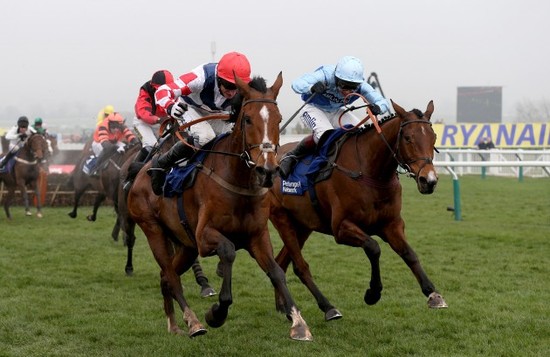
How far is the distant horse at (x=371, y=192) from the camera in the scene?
5977 millimetres

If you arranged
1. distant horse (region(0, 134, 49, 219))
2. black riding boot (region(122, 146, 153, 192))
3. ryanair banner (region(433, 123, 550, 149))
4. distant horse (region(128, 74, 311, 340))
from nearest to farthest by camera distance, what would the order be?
distant horse (region(128, 74, 311, 340))
black riding boot (region(122, 146, 153, 192))
distant horse (region(0, 134, 49, 219))
ryanair banner (region(433, 123, 550, 149))

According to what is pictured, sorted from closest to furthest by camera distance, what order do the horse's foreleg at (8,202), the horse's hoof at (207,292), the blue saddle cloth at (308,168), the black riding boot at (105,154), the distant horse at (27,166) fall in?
the blue saddle cloth at (308,168) → the horse's hoof at (207,292) → the black riding boot at (105,154) → the horse's foreleg at (8,202) → the distant horse at (27,166)

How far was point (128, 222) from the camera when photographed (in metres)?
8.58

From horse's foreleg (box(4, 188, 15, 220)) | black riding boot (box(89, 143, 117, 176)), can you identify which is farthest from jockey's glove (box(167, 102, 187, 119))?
horse's foreleg (box(4, 188, 15, 220))

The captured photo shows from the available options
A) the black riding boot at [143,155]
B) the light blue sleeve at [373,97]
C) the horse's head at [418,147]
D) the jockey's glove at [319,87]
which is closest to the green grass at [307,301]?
→ the horse's head at [418,147]

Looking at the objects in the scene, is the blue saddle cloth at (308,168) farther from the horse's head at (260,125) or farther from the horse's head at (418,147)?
the horse's head at (260,125)

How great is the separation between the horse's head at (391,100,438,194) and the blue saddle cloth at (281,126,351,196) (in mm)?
950

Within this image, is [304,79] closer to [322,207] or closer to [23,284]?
[322,207]

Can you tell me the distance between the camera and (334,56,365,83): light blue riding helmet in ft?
22.8

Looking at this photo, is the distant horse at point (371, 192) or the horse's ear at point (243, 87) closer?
the horse's ear at point (243, 87)

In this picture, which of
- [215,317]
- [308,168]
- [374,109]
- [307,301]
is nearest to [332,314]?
[215,317]

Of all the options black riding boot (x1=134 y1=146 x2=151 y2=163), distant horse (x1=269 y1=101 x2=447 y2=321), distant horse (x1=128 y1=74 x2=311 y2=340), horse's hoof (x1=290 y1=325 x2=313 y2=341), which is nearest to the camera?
distant horse (x1=128 y1=74 x2=311 y2=340)

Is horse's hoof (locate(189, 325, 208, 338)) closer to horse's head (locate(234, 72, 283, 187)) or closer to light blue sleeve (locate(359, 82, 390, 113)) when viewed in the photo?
horse's head (locate(234, 72, 283, 187))

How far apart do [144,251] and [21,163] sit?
582 centimetres
